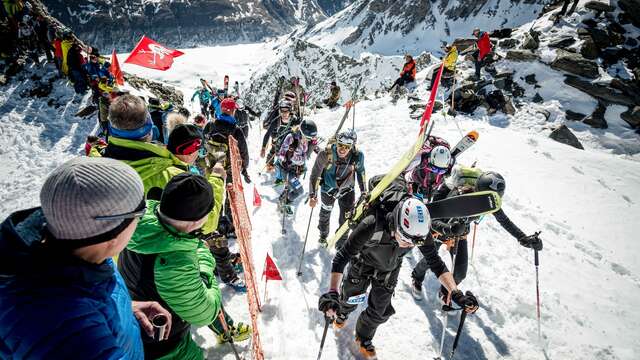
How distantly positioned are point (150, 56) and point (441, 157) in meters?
8.35

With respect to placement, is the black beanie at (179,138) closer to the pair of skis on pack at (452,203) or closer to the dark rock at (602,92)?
the pair of skis on pack at (452,203)

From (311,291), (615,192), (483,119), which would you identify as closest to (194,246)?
(311,291)

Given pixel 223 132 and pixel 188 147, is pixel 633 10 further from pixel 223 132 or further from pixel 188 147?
pixel 188 147

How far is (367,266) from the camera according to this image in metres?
4.25

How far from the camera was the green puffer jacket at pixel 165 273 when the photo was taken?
2146 mm

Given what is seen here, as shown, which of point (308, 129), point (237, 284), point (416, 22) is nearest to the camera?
point (237, 284)

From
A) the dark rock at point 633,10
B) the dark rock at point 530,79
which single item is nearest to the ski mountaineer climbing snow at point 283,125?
the dark rock at point 530,79

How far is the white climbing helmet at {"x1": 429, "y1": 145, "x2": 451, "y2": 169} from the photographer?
239 inches

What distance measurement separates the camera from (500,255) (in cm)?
664

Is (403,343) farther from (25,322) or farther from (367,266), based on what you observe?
(25,322)

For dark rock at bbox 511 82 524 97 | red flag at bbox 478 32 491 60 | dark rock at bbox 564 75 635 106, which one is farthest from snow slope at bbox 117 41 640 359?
red flag at bbox 478 32 491 60

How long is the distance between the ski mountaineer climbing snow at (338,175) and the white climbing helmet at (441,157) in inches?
59.3

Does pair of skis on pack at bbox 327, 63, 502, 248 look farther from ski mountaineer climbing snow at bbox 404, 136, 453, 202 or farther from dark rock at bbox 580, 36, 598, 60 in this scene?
dark rock at bbox 580, 36, 598, 60

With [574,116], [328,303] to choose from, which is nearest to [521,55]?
[574,116]
